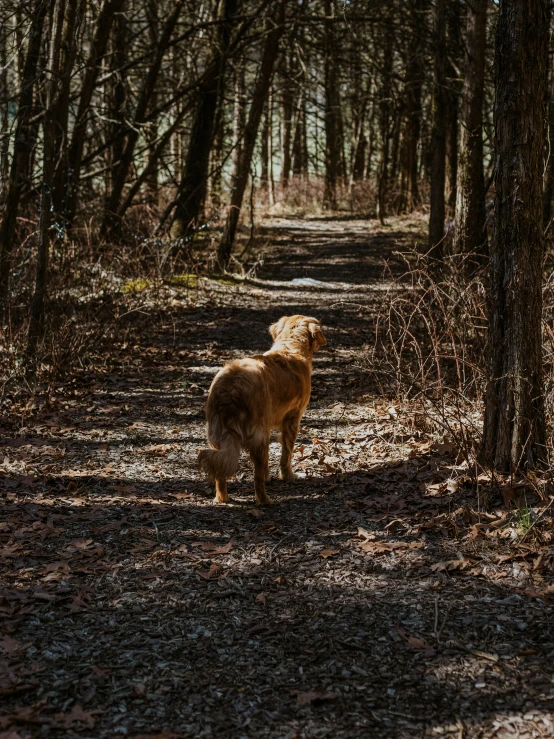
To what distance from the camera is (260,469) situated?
5711 millimetres

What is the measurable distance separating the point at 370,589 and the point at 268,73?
44.7ft

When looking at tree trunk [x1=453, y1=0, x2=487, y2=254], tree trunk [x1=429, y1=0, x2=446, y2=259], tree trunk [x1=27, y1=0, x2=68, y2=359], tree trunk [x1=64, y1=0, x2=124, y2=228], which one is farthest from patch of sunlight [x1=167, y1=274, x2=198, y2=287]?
tree trunk [x1=453, y1=0, x2=487, y2=254]

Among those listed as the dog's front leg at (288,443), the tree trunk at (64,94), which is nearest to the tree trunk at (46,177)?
the tree trunk at (64,94)

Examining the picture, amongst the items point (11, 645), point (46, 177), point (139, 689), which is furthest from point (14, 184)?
point (139, 689)

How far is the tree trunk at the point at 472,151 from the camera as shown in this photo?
11.0 metres

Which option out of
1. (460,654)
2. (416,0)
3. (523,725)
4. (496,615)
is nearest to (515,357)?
(496,615)

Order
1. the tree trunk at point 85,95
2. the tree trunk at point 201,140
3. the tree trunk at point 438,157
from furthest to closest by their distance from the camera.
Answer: the tree trunk at point 201,140 → the tree trunk at point 85,95 → the tree trunk at point 438,157

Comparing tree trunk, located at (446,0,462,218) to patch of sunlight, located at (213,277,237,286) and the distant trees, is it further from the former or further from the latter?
patch of sunlight, located at (213,277,237,286)

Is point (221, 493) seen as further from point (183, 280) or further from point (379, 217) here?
point (379, 217)

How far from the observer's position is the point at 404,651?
375 cm

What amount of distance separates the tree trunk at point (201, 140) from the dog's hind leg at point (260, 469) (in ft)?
33.7

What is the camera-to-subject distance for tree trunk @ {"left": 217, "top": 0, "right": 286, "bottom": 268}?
15477 millimetres

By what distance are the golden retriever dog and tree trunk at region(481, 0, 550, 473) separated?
167cm

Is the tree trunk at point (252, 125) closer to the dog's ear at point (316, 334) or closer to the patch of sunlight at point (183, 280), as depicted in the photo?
the patch of sunlight at point (183, 280)
